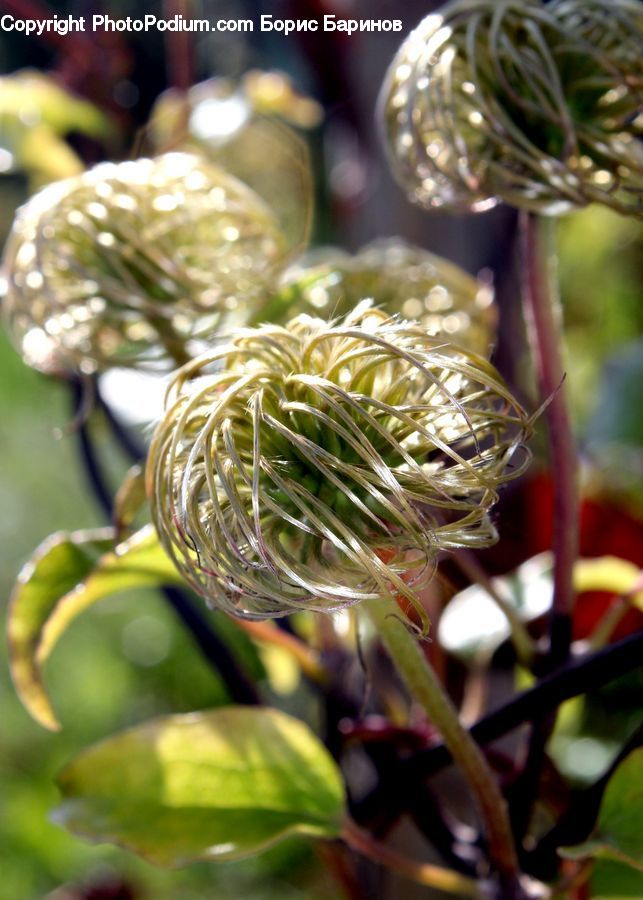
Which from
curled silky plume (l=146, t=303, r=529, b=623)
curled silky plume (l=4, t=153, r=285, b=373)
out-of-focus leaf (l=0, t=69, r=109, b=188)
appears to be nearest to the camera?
curled silky plume (l=146, t=303, r=529, b=623)

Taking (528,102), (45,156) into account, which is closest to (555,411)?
(528,102)

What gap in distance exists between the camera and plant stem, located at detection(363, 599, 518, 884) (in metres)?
0.18

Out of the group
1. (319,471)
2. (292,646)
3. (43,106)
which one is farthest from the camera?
(43,106)

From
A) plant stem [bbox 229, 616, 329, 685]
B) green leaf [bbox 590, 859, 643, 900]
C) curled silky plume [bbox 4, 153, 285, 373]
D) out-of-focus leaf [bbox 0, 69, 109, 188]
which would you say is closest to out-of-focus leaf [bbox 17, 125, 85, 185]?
out-of-focus leaf [bbox 0, 69, 109, 188]

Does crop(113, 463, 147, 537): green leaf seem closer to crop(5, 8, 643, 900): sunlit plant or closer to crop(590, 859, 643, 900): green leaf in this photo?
crop(5, 8, 643, 900): sunlit plant

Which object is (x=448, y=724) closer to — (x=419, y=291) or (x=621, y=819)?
(x=621, y=819)

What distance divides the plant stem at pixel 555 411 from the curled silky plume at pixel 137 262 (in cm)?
8

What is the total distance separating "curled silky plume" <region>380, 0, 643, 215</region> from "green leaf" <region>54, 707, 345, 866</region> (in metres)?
0.17

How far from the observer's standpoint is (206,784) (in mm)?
245

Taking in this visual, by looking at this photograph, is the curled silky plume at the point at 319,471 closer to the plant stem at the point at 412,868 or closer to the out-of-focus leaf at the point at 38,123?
the plant stem at the point at 412,868

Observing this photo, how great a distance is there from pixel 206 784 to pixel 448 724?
0.28 feet

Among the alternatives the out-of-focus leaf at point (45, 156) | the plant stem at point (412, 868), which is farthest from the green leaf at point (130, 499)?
the out-of-focus leaf at point (45, 156)

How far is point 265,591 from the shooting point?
0.53 ft

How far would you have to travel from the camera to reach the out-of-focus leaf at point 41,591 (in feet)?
0.78
